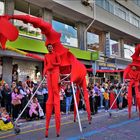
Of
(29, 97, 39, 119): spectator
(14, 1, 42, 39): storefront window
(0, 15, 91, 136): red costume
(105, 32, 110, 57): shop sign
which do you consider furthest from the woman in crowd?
(105, 32, 110, 57): shop sign

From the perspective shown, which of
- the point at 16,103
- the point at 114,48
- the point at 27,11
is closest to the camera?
the point at 16,103

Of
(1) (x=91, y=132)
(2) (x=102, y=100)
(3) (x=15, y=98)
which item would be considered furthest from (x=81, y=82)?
(2) (x=102, y=100)

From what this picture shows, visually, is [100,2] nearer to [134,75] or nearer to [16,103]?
[134,75]

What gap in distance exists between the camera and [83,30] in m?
23.4

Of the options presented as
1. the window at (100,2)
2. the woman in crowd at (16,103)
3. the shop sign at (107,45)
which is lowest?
the woman in crowd at (16,103)

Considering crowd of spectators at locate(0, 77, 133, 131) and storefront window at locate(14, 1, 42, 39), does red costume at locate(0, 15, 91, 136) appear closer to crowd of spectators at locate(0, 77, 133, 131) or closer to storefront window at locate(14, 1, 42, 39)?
crowd of spectators at locate(0, 77, 133, 131)

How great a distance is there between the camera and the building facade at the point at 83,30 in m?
17.1

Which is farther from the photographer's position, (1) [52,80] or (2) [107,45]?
(2) [107,45]

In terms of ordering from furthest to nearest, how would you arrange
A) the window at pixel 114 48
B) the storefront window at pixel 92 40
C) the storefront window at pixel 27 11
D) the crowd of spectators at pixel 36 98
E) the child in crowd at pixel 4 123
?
1. the window at pixel 114 48
2. the storefront window at pixel 92 40
3. the storefront window at pixel 27 11
4. the crowd of spectators at pixel 36 98
5. the child in crowd at pixel 4 123

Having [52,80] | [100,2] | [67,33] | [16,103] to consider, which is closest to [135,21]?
[100,2]

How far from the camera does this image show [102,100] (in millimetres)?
16547

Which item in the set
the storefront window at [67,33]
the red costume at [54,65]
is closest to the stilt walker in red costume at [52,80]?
the red costume at [54,65]

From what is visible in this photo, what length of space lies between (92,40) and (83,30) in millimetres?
2332

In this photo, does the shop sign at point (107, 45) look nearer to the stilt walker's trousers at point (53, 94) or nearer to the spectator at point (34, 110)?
the spectator at point (34, 110)
